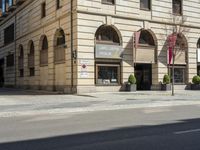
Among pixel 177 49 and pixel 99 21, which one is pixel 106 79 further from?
pixel 177 49

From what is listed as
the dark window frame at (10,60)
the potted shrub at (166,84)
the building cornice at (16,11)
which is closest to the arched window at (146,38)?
the potted shrub at (166,84)

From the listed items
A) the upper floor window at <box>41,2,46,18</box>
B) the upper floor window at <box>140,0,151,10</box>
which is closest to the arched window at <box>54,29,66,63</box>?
the upper floor window at <box>41,2,46,18</box>

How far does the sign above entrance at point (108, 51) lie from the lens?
31500 mm

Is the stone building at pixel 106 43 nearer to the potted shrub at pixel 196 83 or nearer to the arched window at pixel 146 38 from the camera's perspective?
the arched window at pixel 146 38

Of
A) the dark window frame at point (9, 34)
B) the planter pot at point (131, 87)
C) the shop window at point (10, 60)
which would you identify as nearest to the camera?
the planter pot at point (131, 87)

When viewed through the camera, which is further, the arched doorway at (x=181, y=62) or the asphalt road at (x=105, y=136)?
the arched doorway at (x=181, y=62)

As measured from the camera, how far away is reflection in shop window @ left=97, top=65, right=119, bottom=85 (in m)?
31.9

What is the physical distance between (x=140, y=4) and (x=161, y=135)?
26662mm

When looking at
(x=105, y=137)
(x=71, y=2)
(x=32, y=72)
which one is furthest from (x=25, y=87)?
(x=105, y=137)

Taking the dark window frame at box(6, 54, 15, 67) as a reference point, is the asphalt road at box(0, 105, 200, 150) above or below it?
below

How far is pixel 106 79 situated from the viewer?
32312 millimetres

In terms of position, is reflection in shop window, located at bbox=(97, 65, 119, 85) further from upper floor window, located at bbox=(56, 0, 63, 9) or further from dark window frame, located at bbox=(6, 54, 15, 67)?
dark window frame, located at bbox=(6, 54, 15, 67)

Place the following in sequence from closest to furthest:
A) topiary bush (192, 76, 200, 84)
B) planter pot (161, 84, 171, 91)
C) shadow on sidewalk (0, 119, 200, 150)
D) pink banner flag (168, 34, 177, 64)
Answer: shadow on sidewalk (0, 119, 200, 150) < pink banner flag (168, 34, 177, 64) < planter pot (161, 84, 171, 91) < topiary bush (192, 76, 200, 84)

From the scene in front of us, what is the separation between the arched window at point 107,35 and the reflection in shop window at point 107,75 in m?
2.21
